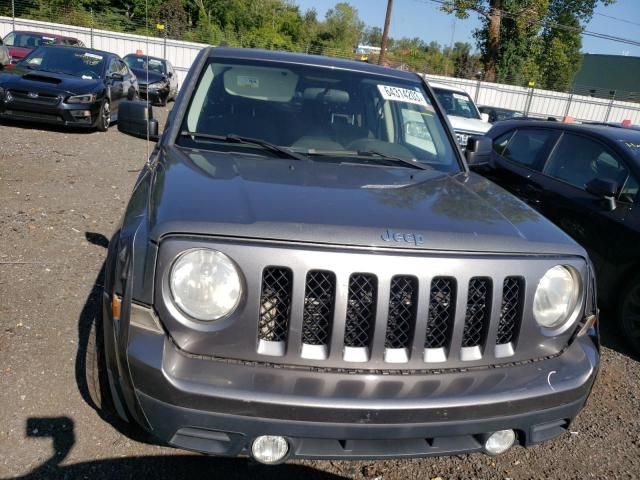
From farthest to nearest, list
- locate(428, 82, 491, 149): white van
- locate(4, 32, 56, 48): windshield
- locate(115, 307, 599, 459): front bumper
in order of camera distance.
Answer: locate(4, 32, 56, 48): windshield, locate(428, 82, 491, 149): white van, locate(115, 307, 599, 459): front bumper

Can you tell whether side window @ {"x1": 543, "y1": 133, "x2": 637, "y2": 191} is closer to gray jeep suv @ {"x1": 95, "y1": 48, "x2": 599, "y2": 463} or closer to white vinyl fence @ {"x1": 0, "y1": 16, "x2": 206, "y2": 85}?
gray jeep suv @ {"x1": 95, "y1": 48, "x2": 599, "y2": 463}

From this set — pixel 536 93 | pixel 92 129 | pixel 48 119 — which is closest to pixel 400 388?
pixel 48 119

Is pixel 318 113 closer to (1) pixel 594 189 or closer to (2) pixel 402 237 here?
(2) pixel 402 237

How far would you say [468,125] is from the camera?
10.9 meters

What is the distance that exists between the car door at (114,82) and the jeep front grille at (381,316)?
1063 cm

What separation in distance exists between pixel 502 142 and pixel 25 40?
58.8ft

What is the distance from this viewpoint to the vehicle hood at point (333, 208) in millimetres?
1891

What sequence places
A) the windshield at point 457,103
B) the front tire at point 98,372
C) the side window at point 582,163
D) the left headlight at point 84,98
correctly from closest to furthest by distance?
the front tire at point 98,372, the side window at point 582,163, the left headlight at point 84,98, the windshield at point 457,103

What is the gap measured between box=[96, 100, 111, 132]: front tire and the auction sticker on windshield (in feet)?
28.7

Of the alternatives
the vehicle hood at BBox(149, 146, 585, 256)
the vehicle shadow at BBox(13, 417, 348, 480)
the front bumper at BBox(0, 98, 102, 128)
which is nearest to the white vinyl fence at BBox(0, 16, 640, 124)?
the front bumper at BBox(0, 98, 102, 128)

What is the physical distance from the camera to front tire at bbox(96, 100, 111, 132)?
1074 cm

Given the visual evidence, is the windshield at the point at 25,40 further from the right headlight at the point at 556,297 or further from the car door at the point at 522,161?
the right headlight at the point at 556,297

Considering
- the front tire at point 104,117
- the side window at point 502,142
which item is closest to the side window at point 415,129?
the side window at point 502,142

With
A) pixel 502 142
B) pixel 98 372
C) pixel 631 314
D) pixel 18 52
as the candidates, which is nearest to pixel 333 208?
pixel 98 372
